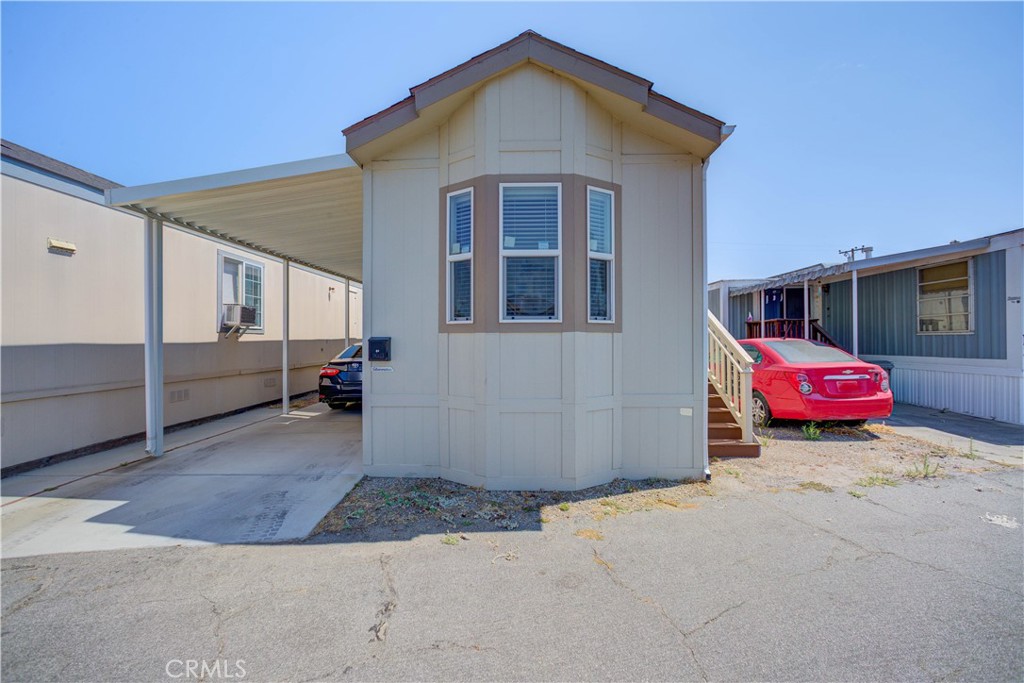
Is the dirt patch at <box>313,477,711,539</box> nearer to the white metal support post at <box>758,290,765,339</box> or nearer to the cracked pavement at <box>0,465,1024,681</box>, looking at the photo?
the cracked pavement at <box>0,465,1024,681</box>

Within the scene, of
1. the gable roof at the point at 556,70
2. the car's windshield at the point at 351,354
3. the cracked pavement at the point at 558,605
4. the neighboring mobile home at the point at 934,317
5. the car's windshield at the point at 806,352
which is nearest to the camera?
the cracked pavement at the point at 558,605

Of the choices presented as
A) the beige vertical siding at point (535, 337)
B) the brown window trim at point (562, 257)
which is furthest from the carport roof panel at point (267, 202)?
the brown window trim at point (562, 257)

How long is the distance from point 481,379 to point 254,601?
246cm

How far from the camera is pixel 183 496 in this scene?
4.43 m

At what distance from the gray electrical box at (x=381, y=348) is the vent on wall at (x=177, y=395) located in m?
4.81

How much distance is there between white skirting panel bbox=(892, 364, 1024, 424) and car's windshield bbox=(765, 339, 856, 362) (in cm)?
297

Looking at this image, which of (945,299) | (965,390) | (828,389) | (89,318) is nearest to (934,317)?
(945,299)

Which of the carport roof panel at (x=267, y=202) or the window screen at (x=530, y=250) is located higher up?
the carport roof panel at (x=267, y=202)

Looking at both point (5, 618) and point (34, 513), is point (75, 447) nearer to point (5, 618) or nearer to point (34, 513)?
point (34, 513)

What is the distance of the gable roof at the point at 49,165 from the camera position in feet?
17.2

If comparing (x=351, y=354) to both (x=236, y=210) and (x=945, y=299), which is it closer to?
(x=236, y=210)

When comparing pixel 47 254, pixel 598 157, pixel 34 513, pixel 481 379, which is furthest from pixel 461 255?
pixel 47 254

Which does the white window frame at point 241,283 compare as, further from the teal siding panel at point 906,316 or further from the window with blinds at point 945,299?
the window with blinds at point 945,299

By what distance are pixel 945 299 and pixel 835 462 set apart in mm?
6191
